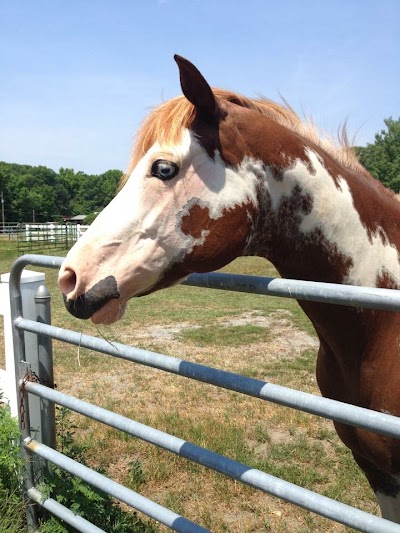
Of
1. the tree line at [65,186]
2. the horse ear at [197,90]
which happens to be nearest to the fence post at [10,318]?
the horse ear at [197,90]

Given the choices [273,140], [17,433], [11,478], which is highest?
[273,140]

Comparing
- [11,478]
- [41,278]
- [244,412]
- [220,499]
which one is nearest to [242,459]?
[220,499]

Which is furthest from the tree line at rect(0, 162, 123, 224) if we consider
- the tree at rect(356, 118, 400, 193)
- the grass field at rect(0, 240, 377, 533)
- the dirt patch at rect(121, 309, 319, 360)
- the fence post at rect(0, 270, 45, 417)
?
the fence post at rect(0, 270, 45, 417)

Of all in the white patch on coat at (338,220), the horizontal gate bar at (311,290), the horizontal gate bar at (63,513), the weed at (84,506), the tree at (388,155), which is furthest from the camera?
the tree at (388,155)

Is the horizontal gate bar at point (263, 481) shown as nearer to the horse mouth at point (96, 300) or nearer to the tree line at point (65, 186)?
the horse mouth at point (96, 300)

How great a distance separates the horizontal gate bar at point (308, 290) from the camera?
3.64 feet

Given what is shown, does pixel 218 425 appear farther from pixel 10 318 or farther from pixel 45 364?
pixel 10 318

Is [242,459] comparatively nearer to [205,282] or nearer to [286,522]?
[286,522]

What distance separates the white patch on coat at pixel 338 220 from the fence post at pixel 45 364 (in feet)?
4.67

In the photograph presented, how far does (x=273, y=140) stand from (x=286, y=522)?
94.3 inches

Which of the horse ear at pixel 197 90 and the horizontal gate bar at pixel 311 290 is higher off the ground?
the horse ear at pixel 197 90

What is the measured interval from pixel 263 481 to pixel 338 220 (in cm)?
95

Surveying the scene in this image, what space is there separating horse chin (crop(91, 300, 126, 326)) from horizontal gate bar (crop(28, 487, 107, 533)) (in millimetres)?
1134

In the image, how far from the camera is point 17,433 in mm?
2557
